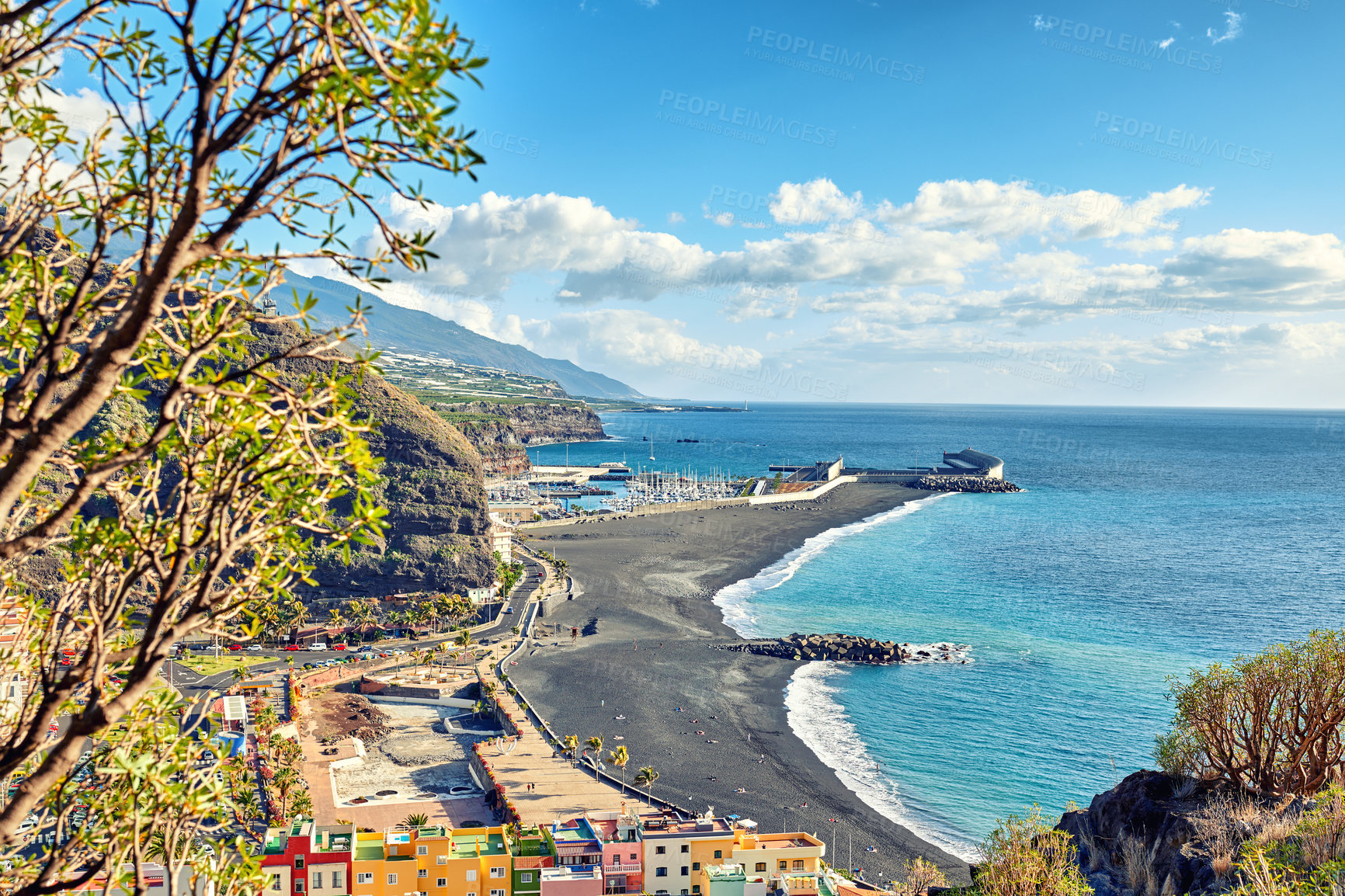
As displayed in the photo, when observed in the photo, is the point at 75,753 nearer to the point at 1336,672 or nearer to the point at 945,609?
the point at 1336,672

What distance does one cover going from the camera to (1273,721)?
21359 millimetres

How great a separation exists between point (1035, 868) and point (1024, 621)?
4948cm

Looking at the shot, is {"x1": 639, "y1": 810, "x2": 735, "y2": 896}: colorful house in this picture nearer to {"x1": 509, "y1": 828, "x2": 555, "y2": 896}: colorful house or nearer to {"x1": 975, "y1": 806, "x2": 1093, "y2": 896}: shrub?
{"x1": 509, "y1": 828, "x2": 555, "y2": 896}: colorful house

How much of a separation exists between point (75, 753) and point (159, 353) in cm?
234

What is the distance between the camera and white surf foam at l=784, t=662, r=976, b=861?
3434cm

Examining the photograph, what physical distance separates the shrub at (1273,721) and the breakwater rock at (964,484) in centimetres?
12209

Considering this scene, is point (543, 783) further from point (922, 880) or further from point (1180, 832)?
point (1180, 832)

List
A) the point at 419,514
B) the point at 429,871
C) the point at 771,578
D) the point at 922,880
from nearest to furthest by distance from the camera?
the point at 429,871, the point at 922,880, the point at 419,514, the point at 771,578

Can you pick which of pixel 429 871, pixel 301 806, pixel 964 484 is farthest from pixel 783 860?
pixel 964 484

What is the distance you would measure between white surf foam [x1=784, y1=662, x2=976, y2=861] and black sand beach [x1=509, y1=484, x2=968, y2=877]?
633 mm

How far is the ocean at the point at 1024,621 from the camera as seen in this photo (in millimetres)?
39750

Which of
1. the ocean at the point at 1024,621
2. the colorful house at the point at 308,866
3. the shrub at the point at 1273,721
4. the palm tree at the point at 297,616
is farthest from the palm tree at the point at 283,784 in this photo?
the shrub at the point at 1273,721

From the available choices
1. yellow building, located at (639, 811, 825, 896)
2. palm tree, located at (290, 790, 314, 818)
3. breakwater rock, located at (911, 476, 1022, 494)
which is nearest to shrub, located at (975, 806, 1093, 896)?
yellow building, located at (639, 811, 825, 896)

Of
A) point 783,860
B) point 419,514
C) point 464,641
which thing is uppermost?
point 419,514
